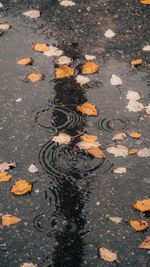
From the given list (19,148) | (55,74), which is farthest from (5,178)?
(55,74)

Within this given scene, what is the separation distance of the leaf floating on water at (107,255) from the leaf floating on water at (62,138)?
1.02 meters

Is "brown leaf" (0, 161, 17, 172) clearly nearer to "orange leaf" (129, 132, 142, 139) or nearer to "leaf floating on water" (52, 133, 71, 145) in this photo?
"leaf floating on water" (52, 133, 71, 145)

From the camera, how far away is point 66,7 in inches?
215

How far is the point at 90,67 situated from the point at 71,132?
91 centimetres

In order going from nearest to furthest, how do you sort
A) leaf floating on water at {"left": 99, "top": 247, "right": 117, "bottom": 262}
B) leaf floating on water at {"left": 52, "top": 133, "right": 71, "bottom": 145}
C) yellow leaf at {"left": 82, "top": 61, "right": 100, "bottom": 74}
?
1. leaf floating on water at {"left": 99, "top": 247, "right": 117, "bottom": 262}
2. leaf floating on water at {"left": 52, "top": 133, "right": 71, "bottom": 145}
3. yellow leaf at {"left": 82, "top": 61, "right": 100, "bottom": 74}

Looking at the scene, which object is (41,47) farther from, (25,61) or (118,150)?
(118,150)

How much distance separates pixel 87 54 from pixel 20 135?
1.28m

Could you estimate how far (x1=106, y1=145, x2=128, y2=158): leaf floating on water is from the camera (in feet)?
12.1

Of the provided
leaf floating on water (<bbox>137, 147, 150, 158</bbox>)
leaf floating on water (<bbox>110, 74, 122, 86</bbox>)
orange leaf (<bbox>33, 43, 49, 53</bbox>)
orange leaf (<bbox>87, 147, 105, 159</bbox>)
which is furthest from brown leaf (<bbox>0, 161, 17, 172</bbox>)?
orange leaf (<bbox>33, 43, 49, 53</bbox>)

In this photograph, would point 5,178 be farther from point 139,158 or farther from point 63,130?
point 139,158

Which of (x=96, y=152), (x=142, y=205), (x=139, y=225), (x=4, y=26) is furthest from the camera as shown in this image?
(x=4, y=26)

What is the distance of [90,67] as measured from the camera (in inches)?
180

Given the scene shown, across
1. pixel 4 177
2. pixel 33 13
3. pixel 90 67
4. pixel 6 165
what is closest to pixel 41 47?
pixel 90 67

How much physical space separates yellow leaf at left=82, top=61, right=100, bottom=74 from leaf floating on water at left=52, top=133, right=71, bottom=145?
894 mm
